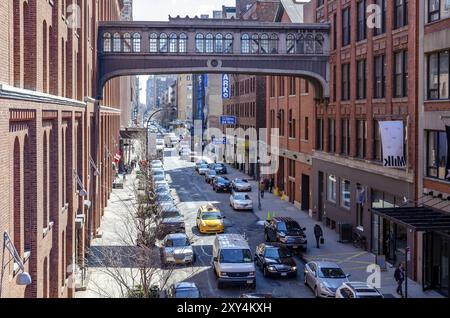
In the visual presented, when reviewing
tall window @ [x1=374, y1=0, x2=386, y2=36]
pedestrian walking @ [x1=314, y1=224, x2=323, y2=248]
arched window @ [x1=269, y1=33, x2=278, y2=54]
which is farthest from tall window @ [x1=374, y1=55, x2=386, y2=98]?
arched window @ [x1=269, y1=33, x2=278, y2=54]

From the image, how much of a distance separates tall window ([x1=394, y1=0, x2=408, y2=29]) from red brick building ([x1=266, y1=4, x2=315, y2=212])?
1488 cm

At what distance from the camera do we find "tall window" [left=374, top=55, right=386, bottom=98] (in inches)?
1257

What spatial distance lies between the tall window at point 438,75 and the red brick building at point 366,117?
111 centimetres

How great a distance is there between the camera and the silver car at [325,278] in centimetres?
2241

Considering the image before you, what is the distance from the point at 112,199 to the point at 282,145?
52.6ft

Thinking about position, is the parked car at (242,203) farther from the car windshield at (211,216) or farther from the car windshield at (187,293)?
the car windshield at (187,293)

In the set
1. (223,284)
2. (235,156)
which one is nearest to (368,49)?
(223,284)

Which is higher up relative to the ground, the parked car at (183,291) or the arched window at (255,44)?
the arched window at (255,44)

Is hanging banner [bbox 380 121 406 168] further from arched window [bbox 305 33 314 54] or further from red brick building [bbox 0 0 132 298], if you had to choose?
arched window [bbox 305 33 314 54]

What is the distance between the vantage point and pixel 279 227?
109 feet

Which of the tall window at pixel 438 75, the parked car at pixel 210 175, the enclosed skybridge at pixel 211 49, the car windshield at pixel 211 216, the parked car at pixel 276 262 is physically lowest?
the parked car at pixel 276 262

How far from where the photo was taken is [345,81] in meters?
38.3

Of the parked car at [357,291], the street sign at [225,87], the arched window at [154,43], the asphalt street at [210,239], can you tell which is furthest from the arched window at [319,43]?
the street sign at [225,87]

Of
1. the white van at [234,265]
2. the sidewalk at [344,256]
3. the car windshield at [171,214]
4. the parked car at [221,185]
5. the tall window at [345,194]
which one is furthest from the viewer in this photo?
the parked car at [221,185]
